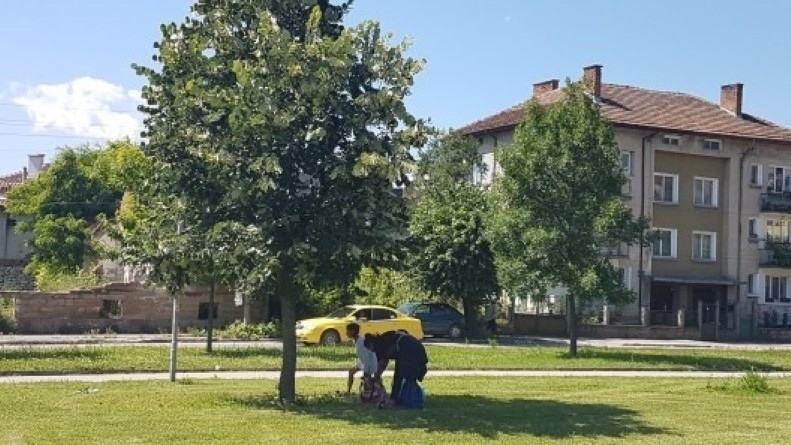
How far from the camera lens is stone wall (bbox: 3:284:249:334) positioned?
36.7m

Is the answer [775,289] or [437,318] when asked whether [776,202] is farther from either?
[437,318]

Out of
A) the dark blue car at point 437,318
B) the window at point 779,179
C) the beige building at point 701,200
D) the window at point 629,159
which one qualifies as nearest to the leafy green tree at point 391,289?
the dark blue car at point 437,318

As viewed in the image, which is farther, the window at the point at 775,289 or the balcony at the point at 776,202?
the window at the point at 775,289

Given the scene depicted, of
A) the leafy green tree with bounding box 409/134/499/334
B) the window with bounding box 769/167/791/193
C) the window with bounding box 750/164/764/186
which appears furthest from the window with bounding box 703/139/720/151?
the leafy green tree with bounding box 409/134/499/334

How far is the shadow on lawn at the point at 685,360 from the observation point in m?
30.7

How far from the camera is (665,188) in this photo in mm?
54500

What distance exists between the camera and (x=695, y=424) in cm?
1688

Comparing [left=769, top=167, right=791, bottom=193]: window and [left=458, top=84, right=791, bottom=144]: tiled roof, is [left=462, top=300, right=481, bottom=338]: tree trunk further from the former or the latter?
[left=769, top=167, right=791, bottom=193]: window

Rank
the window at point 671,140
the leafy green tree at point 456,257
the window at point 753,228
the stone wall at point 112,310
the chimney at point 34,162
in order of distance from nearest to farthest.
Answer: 1. the stone wall at point 112,310
2. the leafy green tree at point 456,257
3. the window at point 671,140
4. the window at point 753,228
5. the chimney at point 34,162

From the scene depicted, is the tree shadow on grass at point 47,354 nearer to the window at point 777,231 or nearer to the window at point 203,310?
the window at point 203,310

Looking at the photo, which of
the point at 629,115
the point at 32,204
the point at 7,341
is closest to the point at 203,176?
the point at 7,341

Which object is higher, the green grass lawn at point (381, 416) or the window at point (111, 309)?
the window at point (111, 309)

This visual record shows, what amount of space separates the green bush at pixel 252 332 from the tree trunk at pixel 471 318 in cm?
839

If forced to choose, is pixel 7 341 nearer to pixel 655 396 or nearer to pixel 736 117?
pixel 655 396
